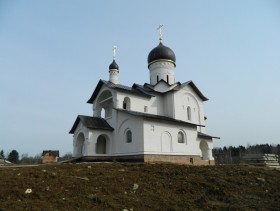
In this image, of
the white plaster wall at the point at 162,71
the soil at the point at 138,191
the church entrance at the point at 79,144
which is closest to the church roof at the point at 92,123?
the church entrance at the point at 79,144

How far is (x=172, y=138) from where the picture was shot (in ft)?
59.4

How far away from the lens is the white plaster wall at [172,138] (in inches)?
655

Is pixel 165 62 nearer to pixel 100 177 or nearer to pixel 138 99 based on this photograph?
pixel 138 99

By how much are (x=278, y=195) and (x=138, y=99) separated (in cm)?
1369

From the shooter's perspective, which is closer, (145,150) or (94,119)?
(145,150)

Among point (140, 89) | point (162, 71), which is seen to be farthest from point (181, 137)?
point (162, 71)

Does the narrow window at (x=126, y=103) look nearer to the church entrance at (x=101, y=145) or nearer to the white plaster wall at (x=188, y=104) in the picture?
the church entrance at (x=101, y=145)

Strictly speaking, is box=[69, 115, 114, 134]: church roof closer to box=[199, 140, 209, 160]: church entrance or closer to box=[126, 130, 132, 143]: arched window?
box=[126, 130, 132, 143]: arched window

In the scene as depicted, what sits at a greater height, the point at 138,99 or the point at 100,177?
the point at 138,99

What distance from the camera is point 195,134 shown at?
19906mm

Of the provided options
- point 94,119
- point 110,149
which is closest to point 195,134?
point 110,149

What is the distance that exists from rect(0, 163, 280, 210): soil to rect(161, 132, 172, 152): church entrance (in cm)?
672

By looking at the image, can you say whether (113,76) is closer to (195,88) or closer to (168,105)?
(168,105)

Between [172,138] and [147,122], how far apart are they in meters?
2.79
